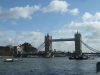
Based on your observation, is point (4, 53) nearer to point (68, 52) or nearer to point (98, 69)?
point (68, 52)

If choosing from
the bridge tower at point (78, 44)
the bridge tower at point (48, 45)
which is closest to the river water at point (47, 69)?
the bridge tower at point (78, 44)

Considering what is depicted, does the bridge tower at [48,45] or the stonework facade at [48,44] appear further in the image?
the stonework facade at [48,44]

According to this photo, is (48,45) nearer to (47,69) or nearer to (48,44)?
(48,44)

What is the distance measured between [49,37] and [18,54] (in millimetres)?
30391

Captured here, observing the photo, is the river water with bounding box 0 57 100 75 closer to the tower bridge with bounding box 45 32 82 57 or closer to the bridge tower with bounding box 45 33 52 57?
the tower bridge with bounding box 45 32 82 57

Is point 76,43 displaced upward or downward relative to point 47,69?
upward

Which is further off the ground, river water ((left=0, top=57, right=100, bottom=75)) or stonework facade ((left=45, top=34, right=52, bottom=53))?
stonework facade ((left=45, top=34, right=52, bottom=53))

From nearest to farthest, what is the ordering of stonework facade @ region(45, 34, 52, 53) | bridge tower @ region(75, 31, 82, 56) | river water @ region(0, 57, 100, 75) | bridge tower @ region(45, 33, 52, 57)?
1. river water @ region(0, 57, 100, 75)
2. bridge tower @ region(75, 31, 82, 56)
3. bridge tower @ region(45, 33, 52, 57)
4. stonework facade @ region(45, 34, 52, 53)

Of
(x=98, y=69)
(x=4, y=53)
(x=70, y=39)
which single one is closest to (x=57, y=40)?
(x=70, y=39)

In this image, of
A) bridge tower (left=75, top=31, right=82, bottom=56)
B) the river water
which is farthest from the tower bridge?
the river water

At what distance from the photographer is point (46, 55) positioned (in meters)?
181

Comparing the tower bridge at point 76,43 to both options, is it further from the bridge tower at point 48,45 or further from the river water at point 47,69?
the river water at point 47,69

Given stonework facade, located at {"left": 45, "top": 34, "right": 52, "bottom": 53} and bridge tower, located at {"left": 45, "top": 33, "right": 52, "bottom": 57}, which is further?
stonework facade, located at {"left": 45, "top": 34, "right": 52, "bottom": 53}

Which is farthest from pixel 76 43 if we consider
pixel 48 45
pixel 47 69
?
pixel 47 69
